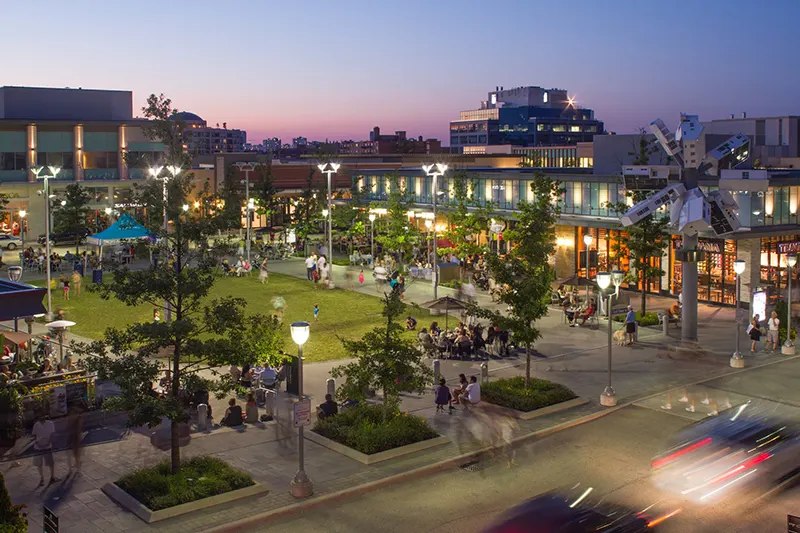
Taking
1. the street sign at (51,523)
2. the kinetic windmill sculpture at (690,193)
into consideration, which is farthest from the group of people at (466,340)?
the street sign at (51,523)

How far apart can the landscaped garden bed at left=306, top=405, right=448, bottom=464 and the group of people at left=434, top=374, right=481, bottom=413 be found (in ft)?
6.69

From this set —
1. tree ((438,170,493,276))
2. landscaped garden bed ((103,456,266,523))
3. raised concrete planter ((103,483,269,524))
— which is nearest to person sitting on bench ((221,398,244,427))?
landscaped garden bed ((103,456,266,523))

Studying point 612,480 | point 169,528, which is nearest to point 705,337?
point 612,480

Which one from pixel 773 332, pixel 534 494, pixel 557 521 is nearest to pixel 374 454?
pixel 534 494

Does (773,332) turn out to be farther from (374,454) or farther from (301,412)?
(301,412)

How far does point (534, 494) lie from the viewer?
19.3 m

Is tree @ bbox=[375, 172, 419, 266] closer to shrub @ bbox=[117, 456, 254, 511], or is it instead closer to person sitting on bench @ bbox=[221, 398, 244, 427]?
person sitting on bench @ bbox=[221, 398, 244, 427]

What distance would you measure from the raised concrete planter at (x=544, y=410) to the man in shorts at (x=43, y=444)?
12.8 m

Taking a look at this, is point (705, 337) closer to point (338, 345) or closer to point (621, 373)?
point (621, 373)

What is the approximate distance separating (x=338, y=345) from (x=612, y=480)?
17193 mm

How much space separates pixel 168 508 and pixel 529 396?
12.4 meters

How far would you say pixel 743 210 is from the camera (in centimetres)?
4259

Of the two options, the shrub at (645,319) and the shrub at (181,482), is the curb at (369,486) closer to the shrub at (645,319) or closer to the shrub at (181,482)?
the shrub at (181,482)

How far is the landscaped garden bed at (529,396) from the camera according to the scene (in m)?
25.9
